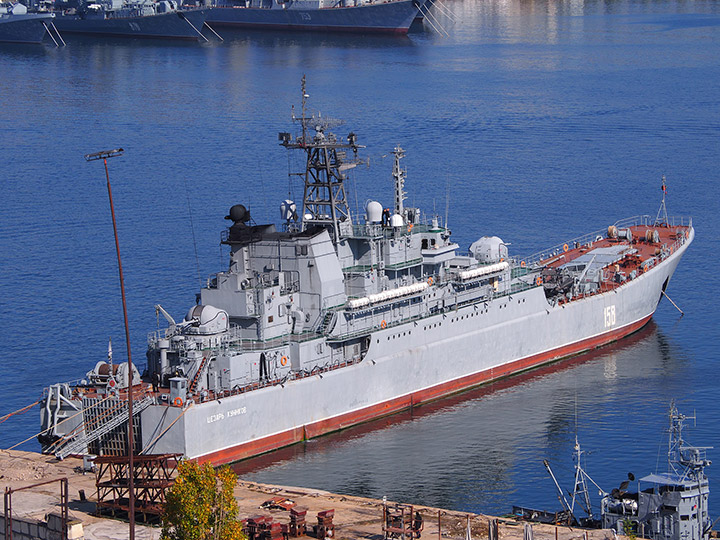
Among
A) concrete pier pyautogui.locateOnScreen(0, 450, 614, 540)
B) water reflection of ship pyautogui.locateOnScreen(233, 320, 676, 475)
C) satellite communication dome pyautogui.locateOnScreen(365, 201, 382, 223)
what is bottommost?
water reflection of ship pyautogui.locateOnScreen(233, 320, 676, 475)

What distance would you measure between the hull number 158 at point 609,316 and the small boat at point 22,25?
5224 inches

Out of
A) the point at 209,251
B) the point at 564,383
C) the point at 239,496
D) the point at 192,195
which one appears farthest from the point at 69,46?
the point at 239,496

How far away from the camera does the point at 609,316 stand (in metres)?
66.0

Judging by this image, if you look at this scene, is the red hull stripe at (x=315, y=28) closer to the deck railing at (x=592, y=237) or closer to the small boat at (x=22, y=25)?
the small boat at (x=22, y=25)

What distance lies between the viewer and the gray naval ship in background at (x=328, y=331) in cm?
4712

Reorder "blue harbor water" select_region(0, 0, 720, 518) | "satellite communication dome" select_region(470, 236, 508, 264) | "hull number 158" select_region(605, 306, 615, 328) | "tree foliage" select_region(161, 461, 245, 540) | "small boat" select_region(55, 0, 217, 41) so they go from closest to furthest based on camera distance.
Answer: "tree foliage" select_region(161, 461, 245, 540) < "blue harbor water" select_region(0, 0, 720, 518) < "satellite communication dome" select_region(470, 236, 508, 264) < "hull number 158" select_region(605, 306, 615, 328) < "small boat" select_region(55, 0, 217, 41)

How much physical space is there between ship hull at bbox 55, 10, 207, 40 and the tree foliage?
518 feet

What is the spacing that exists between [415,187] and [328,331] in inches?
1497

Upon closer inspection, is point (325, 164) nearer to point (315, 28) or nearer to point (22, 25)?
point (315, 28)

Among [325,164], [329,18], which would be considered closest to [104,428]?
[325,164]

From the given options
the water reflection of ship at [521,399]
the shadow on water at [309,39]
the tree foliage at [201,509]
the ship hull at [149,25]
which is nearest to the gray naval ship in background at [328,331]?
the water reflection of ship at [521,399]

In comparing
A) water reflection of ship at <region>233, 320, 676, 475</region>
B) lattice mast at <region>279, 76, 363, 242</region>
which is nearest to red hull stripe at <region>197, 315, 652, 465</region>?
water reflection of ship at <region>233, 320, 676, 475</region>

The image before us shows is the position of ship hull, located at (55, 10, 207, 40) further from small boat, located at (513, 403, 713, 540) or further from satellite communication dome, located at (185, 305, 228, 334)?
small boat, located at (513, 403, 713, 540)

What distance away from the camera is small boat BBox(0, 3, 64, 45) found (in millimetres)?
182625
